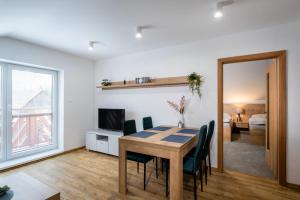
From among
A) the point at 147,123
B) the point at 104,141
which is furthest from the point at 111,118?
the point at 147,123

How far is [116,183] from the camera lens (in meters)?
2.53

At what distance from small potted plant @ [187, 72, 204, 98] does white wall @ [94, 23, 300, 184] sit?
97 millimetres

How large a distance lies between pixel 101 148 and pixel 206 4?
3.57 metres

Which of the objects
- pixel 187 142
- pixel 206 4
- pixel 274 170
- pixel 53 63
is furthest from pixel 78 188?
pixel 274 170

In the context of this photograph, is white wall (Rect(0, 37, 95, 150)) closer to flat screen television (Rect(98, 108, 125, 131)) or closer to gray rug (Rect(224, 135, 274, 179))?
flat screen television (Rect(98, 108, 125, 131))

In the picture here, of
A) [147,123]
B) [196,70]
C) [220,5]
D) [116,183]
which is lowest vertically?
[116,183]

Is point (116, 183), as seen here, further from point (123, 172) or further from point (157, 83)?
point (157, 83)

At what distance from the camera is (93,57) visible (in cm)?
437

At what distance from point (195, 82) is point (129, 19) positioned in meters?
1.64

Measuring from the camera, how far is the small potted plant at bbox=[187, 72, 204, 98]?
3.04 m

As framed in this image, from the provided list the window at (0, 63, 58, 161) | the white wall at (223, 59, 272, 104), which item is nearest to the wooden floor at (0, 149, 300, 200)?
the window at (0, 63, 58, 161)

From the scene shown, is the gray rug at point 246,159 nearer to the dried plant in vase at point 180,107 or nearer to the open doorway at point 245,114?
the open doorway at point 245,114

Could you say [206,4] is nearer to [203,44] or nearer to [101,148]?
[203,44]

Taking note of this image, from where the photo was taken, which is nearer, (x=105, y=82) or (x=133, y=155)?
(x=133, y=155)
